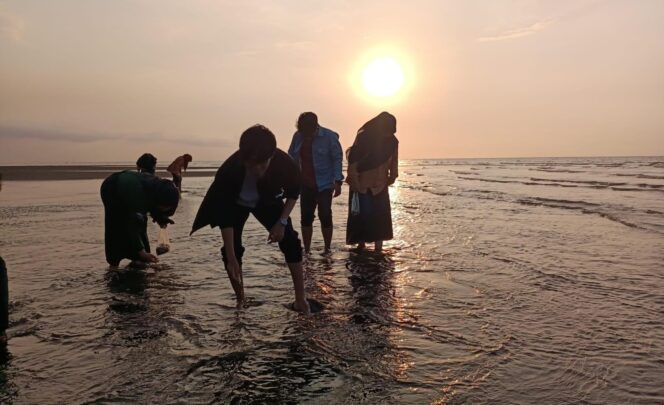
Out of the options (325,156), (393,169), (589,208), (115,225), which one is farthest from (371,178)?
(589,208)

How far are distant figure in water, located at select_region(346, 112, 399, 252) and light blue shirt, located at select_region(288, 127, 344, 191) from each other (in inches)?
→ 7.0

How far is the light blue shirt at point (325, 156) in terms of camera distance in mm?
6426

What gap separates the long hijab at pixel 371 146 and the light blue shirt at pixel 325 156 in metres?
0.20

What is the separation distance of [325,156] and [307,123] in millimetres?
533

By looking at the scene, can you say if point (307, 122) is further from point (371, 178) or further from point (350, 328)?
point (350, 328)

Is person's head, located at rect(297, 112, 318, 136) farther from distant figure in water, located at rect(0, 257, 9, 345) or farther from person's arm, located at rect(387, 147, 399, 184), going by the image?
distant figure in water, located at rect(0, 257, 9, 345)

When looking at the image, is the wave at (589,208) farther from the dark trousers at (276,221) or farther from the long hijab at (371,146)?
the dark trousers at (276,221)

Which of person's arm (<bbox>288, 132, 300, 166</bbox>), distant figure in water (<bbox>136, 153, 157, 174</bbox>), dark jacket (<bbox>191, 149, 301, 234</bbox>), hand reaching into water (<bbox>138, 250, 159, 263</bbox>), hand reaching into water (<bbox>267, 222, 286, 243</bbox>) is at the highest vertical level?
person's arm (<bbox>288, 132, 300, 166</bbox>)

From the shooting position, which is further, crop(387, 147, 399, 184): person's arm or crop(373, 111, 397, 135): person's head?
crop(387, 147, 399, 184): person's arm

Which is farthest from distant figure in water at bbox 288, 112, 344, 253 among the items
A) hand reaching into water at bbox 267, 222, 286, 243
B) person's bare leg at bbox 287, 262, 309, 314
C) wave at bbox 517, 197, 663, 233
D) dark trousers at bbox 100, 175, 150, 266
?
wave at bbox 517, 197, 663, 233

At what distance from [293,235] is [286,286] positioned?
3.24ft

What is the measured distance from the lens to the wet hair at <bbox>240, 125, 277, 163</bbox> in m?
3.25

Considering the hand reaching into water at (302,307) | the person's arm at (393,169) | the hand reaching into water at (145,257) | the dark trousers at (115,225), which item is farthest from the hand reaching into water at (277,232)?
the person's arm at (393,169)

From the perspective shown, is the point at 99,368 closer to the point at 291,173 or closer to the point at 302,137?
the point at 291,173
